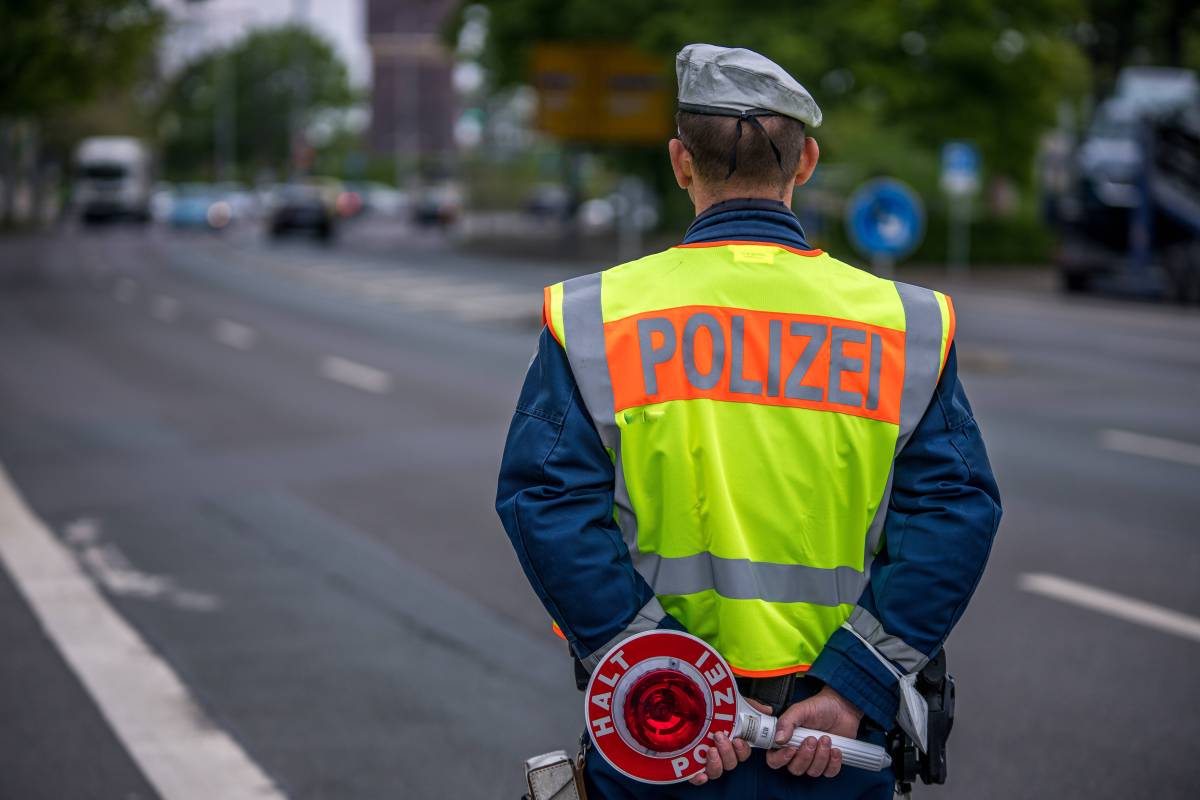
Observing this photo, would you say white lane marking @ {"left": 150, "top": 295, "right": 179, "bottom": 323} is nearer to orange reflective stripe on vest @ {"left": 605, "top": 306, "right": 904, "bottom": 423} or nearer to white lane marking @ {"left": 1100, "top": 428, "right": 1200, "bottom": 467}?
white lane marking @ {"left": 1100, "top": 428, "right": 1200, "bottom": 467}

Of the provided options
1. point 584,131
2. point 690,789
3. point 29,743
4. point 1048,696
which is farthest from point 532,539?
point 584,131

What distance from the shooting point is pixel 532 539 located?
234cm

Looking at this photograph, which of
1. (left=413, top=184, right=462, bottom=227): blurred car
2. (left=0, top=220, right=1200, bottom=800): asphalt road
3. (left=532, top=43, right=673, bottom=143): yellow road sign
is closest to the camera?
(left=0, top=220, right=1200, bottom=800): asphalt road

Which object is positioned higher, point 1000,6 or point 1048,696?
point 1000,6

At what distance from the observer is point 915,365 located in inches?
93.3

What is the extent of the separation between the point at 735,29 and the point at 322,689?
94.9 feet

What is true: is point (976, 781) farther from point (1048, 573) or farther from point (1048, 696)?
point (1048, 573)

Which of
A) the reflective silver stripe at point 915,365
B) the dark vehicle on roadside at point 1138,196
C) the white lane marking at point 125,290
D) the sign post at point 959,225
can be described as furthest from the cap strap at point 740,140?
the sign post at point 959,225

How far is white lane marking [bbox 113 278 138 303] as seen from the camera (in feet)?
79.2

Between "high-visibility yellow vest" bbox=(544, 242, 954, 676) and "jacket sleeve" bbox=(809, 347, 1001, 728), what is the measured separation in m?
0.04

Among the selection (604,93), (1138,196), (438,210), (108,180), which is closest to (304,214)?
(108,180)

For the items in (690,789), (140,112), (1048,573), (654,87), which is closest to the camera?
(690,789)

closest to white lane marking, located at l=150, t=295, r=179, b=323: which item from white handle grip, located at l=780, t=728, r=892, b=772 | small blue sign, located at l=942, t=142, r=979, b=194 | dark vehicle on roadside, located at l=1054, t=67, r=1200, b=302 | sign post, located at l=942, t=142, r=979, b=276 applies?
small blue sign, located at l=942, t=142, r=979, b=194

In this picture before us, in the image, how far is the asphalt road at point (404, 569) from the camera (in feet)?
15.5
